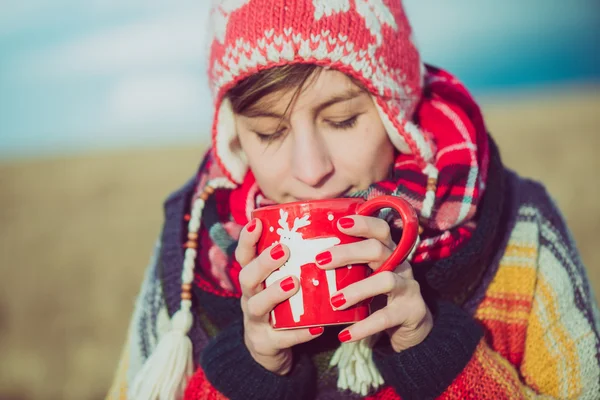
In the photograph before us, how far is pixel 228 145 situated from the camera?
1979mm

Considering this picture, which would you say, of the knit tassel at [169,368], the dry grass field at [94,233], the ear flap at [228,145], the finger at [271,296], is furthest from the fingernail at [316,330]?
the dry grass field at [94,233]

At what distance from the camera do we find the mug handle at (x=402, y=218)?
121 centimetres

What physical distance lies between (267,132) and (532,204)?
0.91 m

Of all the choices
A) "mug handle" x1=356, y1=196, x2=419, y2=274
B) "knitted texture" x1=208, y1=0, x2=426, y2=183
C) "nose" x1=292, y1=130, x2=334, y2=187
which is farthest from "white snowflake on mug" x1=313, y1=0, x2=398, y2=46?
"mug handle" x1=356, y1=196, x2=419, y2=274

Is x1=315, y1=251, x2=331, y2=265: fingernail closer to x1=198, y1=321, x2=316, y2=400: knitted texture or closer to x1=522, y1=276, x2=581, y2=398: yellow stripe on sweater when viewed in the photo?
x1=198, y1=321, x2=316, y2=400: knitted texture

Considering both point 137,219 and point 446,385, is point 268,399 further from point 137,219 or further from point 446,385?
point 137,219

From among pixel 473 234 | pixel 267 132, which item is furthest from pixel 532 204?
pixel 267 132

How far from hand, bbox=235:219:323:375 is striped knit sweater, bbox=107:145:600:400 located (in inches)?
2.6

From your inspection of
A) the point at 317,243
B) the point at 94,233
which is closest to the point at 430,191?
the point at 317,243

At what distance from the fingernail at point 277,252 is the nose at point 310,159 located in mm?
384

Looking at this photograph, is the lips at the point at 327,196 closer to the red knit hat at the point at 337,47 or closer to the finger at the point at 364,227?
the red knit hat at the point at 337,47

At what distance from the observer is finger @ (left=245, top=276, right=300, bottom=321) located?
1220 mm

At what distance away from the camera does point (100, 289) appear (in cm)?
588

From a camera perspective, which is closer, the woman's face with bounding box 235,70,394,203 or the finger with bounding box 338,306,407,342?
the finger with bounding box 338,306,407,342
